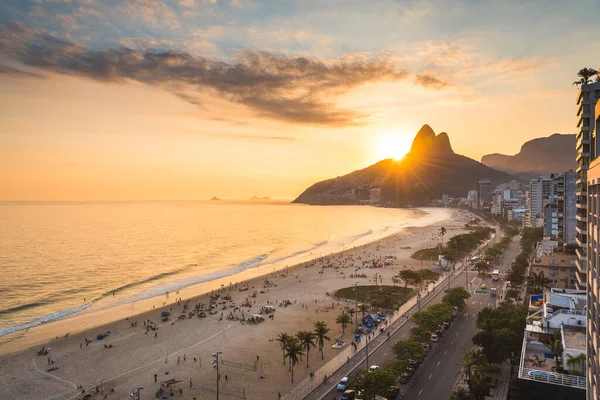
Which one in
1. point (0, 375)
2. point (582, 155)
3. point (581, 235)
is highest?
point (582, 155)

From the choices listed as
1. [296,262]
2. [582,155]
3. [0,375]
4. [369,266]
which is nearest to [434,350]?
[582,155]

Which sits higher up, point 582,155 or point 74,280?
point 582,155

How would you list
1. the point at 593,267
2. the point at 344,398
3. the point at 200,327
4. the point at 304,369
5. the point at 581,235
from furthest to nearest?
the point at 200,327 < the point at 581,235 < the point at 304,369 < the point at 344,398 < the point at 593,267

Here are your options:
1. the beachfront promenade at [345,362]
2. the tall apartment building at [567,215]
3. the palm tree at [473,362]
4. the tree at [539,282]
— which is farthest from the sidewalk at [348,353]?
the tall apartment building at [567,215]

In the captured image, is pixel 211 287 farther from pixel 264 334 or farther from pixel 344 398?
pixel 344 398

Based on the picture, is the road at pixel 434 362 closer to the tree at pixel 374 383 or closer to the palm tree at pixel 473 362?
the palm tree at pixel 473 362

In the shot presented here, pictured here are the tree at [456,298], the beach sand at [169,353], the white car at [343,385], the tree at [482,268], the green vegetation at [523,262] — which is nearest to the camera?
the white car at [343,385]

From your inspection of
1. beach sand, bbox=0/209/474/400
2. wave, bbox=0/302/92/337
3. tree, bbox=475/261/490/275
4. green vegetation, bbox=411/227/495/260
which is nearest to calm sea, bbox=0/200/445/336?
wave, bbox=0/302/92/337
